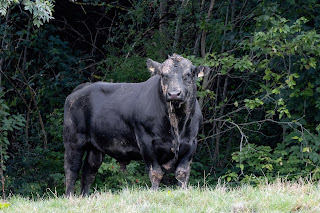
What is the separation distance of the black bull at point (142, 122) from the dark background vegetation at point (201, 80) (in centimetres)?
202

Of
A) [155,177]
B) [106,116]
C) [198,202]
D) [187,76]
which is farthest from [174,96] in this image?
[106,116]

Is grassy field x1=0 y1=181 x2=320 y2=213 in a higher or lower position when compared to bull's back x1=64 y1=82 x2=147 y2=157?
lower

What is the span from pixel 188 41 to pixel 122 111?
18.8ft

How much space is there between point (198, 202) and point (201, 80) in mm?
7857

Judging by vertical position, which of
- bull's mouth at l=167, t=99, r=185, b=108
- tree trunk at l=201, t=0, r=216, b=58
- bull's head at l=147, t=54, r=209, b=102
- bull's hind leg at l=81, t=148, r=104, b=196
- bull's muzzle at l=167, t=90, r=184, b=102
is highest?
tree trunk at l=201, t=0, r=216, b=58

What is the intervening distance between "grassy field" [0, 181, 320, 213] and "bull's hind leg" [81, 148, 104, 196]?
116 inches

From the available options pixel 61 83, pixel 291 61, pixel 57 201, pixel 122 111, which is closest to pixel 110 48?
pixel 61 83

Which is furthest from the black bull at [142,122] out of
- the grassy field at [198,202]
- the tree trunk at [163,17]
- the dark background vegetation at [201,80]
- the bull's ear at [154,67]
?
the tree trunk at [163,17]

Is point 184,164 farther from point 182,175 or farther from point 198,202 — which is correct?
point 198,202

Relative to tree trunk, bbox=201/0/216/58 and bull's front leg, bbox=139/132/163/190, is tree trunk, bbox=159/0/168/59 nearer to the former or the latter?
tree trunk, bbox=201/0/216/58

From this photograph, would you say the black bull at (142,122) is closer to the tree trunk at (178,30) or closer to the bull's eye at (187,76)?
the bull's eye at (187,76)

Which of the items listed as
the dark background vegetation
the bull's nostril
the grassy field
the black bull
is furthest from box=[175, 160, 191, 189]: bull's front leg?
the dark background vegetation

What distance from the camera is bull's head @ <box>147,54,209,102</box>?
7.21m

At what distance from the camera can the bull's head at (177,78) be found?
7.21 meters
